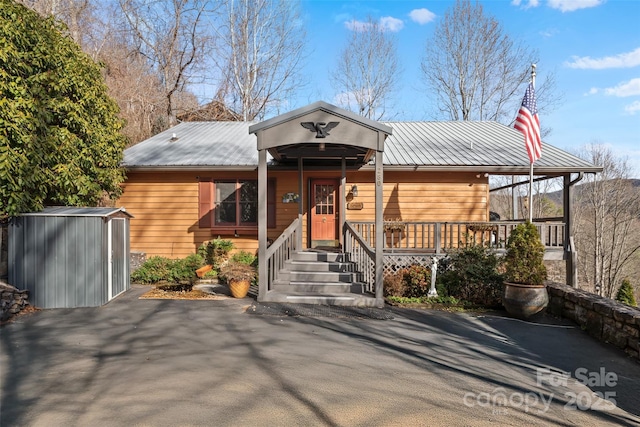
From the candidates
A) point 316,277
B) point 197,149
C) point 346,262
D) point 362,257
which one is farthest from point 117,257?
point 362,257

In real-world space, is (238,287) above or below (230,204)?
below

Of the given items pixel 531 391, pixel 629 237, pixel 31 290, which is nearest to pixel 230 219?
pixel 31 290

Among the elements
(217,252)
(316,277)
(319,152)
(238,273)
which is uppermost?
(319,152)

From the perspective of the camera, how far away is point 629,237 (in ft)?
76.4

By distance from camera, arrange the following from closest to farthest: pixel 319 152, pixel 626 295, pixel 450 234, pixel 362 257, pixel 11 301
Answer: pixel 11 301, pixel 362 257, pixel 319 152, pixel 450 234, pixel 626 295

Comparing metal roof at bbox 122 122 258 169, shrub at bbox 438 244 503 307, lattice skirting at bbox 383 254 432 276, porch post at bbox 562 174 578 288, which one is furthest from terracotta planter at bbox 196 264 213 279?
porch post at bbox 562 174 578 288

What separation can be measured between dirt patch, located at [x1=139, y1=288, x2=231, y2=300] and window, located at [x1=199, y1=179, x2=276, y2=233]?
2455 mm

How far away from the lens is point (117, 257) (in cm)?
745

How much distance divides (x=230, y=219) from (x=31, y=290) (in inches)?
192

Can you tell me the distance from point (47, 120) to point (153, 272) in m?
4.28

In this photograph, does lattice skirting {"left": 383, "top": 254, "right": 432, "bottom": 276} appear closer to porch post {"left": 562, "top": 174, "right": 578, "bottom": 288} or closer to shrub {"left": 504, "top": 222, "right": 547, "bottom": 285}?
shrub {"left": 504, "top": 222, "right": 547, "bottom": 285}

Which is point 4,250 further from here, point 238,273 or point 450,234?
point 450,234

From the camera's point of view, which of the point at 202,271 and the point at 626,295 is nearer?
the point at 202,271

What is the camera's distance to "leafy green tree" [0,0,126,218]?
253 inches
